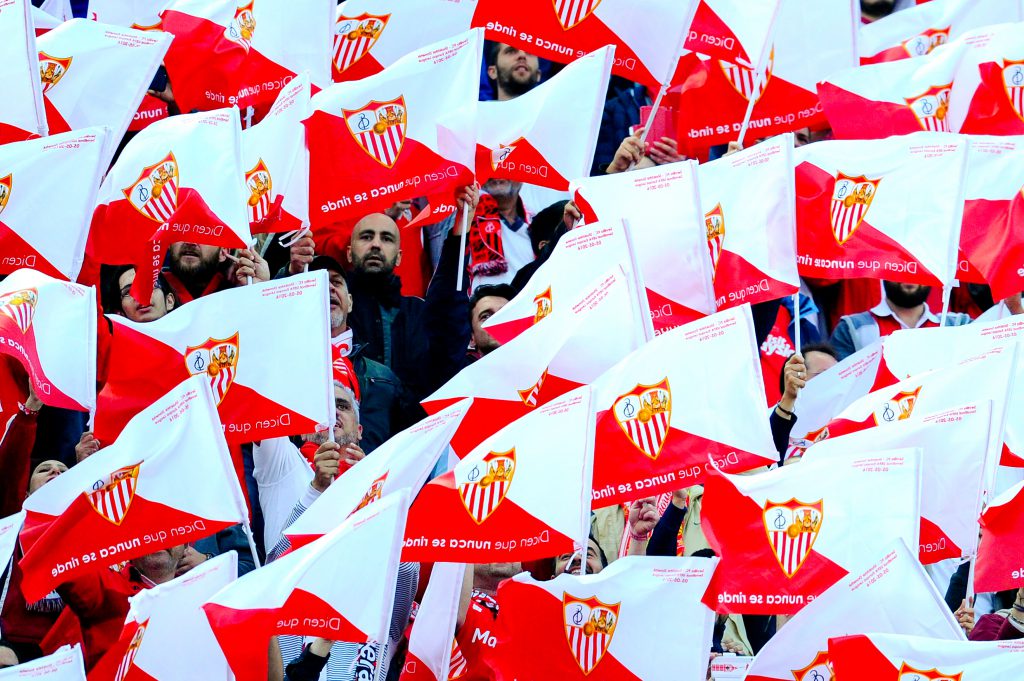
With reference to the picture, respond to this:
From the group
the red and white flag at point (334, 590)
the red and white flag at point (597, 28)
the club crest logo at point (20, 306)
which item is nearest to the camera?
the red and white flag at point (334, 590)

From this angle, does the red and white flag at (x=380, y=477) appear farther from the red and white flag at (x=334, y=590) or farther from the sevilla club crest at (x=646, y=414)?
the sevilla club crest at (x=646, y=414)

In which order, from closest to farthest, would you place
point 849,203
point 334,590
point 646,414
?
point 334,590 < point 646,414 < point 849,203

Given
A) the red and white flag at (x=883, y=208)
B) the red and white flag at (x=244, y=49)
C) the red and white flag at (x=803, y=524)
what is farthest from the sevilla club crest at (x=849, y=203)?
the red and white flag at (x=244, y=49)

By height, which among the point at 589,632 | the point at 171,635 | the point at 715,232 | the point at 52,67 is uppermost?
the point at 52,67

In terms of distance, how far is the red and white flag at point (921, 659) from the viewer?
927 centimetres

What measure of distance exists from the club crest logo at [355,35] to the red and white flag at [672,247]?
2.14 m

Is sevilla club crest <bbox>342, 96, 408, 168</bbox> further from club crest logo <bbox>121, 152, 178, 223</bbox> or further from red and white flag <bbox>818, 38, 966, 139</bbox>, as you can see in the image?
red and white flag <bbox>818, 38, 966, 139</bbox>

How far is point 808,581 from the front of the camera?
10.1 meters

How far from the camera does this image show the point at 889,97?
506 inches

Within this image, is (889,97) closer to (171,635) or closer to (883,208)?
(883,208)

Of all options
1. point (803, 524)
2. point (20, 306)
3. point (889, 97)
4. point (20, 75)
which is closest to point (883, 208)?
point (889, 97)

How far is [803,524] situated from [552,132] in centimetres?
300

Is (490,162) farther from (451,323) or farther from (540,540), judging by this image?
(540,540)

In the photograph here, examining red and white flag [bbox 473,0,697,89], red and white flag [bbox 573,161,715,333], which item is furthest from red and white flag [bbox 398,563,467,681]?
red and white flag [bbox 473,0,697,89]
